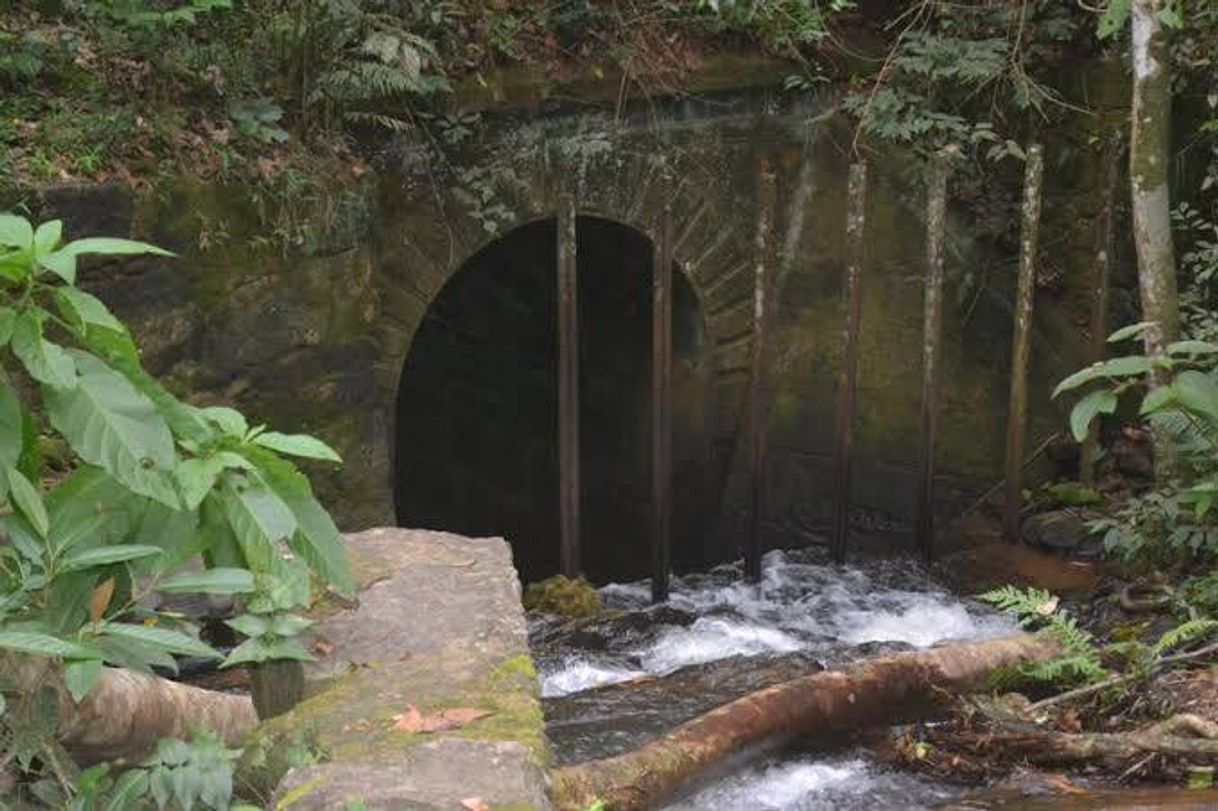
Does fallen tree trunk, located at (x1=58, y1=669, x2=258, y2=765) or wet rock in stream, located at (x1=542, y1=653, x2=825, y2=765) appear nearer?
fallen tree trunk, located at (x1=58, y1=669, x2=258, y2=765)

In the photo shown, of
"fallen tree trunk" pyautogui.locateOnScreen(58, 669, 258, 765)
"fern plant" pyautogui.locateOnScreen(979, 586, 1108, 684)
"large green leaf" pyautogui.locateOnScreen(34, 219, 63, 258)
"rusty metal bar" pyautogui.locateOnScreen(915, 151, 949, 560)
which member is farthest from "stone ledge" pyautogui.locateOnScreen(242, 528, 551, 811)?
"rusty metal bar" pyautogui.locateOnScreen(915, 151, 949, 560)

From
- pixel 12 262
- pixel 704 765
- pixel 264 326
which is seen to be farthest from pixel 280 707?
pixel 264 326

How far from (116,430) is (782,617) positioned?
544 cm

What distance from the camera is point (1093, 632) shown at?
21.5ft

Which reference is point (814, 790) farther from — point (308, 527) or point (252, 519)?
point (252, 519)

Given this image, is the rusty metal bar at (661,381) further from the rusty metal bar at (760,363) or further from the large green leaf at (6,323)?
the large green leaf at (6,323)

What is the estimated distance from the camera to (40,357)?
235 centimetres

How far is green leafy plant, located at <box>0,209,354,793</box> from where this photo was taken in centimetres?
235

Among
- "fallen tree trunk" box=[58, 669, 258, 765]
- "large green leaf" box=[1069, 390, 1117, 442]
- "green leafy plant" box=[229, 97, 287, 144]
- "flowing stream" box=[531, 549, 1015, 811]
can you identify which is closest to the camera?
"fallen tree trunk" box=[58, 669, 258, 765]

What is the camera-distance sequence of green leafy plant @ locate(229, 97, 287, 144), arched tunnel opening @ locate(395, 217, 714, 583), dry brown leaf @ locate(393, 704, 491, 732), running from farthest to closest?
arched tunnel opening @ locate(395, 217, 714, 583) → green leafy plant @ locate(229, 97, 287, 144) → dry brown leaf @ locate(393, 704, 491, 732)

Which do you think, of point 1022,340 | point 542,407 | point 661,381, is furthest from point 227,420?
point 542,407

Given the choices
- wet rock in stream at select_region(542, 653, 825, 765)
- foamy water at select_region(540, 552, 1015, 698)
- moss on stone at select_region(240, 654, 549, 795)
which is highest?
moss on stone at select_region(240, 654, 549, 795)

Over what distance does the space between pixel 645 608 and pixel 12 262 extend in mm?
5433

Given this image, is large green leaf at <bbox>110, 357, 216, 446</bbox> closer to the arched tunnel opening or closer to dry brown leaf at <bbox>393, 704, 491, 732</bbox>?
dry brown leaf at <bbox>393, 704, 491, 732</bbox>
